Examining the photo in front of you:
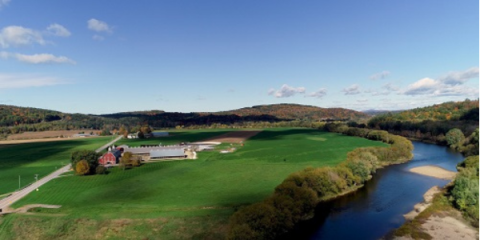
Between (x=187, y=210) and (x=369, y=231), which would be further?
(x=187, y=210)

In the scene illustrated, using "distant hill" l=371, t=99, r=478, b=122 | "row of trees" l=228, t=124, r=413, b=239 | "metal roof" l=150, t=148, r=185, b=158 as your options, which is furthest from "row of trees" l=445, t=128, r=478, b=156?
"metal roof" l=150, t=148, r=185, b=158

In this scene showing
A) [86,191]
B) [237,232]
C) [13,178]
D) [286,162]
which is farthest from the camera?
[286,162]

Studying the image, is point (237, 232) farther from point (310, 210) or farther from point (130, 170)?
point (130, 170)

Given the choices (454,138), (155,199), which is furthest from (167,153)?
(454,138)

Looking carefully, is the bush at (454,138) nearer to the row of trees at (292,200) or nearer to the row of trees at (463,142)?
the row of trees at (463,142)

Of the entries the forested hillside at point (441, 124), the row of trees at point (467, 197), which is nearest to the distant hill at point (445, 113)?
the forested hillside at point (441, 124)

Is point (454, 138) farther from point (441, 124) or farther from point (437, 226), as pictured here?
point (437, 226)

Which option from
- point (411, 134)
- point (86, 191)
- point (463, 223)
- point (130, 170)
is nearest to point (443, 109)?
point (411, 134)

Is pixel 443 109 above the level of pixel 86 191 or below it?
above
